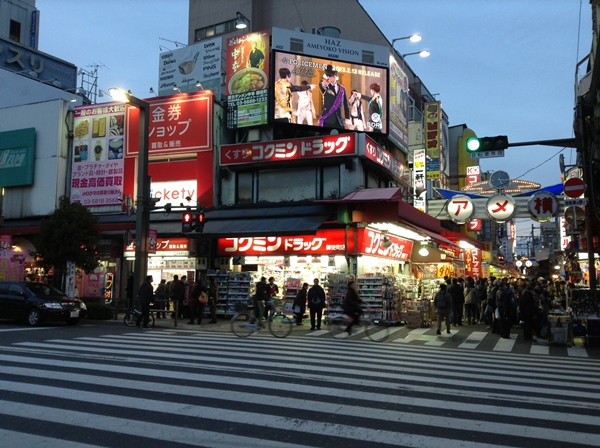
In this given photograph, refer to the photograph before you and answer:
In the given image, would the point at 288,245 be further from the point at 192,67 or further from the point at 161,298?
the point at 192,67

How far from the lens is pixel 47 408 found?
6.70m

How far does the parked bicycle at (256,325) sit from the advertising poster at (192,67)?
22.8 metres

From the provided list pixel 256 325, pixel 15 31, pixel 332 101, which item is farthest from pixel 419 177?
pixel 15 31

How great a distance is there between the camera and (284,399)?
7266mm

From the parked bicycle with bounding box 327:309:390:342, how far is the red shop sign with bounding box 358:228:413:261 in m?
3.52

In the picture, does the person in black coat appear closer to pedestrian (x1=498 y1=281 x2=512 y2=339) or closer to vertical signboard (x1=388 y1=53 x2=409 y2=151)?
vertical signboard (x1=388 y1=53 x2=409 y2=151)

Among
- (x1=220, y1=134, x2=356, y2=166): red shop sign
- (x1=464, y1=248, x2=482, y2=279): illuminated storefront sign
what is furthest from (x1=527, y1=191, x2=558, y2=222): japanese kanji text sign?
(x1=464, y1=248, x2=482, y2=279): illuminated storefront sign

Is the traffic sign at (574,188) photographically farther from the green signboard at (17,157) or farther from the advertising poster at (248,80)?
the green signboard at (17,157)

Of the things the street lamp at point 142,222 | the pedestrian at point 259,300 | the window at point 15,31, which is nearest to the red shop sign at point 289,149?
the street lamp at point 142,222

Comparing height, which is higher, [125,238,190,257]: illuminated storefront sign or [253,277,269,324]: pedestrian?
[125,238,190,257]: illuminated storefront sign

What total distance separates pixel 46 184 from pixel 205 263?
10418 mm

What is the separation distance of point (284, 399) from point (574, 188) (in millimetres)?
13680

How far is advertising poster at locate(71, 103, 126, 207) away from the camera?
1072 inches

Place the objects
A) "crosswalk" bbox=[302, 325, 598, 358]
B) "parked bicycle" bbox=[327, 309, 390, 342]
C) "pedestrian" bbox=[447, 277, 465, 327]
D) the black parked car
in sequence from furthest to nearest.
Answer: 1. "pedestrian" bbox=[447, 277, 465, 327]
2. the black parked car
3. "parked bicycle" bbox=[327, 309, 390, 342]
4. "crosswalk" bbox=[302, 325, 598, 358]
